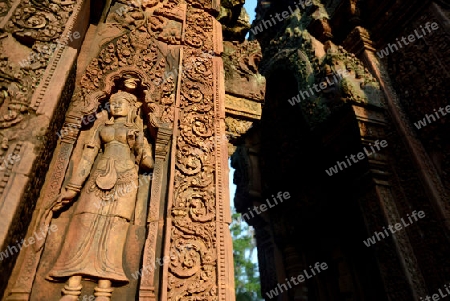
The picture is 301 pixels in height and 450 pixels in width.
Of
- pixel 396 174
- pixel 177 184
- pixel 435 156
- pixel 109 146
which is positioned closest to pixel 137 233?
pixel 177 184

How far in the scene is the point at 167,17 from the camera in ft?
14.8

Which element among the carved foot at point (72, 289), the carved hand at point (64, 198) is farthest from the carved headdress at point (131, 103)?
the carved foot at point (72, 289)

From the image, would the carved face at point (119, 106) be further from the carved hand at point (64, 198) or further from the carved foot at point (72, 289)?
the carved foot at point (72, 289)

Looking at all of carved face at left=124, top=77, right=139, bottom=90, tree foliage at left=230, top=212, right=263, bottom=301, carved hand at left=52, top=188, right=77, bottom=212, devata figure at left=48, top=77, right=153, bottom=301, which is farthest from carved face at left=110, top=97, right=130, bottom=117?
tree foliage at left=230, top=212, right=263, bottom=301

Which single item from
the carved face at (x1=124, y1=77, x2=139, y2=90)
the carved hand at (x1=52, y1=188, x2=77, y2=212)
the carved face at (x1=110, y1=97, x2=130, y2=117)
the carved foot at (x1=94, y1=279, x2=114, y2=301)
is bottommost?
the carved foot at (x1=94, y1=279, x2=114, y2=301)

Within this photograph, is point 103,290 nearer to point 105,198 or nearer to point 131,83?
point 105,198

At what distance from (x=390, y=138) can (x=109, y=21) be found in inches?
219

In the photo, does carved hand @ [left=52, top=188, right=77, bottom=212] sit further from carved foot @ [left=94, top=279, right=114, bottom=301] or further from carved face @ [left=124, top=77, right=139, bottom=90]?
carved face @ [left=124, top=77, right=139, bottom=90]

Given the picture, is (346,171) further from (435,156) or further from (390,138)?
(435,156)

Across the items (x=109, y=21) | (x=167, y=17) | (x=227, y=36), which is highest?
(x=227, y=36)

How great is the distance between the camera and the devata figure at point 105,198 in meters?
2.46

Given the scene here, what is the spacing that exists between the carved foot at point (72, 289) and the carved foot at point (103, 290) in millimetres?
134

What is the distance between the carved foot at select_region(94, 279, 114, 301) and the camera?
2.39 m

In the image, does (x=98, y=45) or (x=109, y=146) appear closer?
(x=109, y=146)
